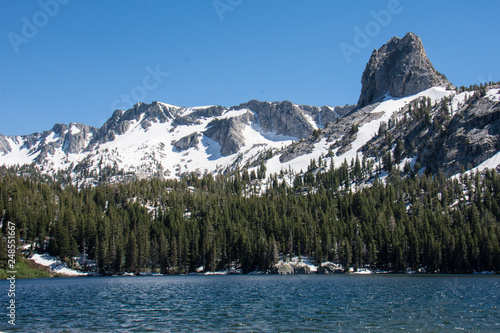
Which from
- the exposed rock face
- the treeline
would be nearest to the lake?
the treeline

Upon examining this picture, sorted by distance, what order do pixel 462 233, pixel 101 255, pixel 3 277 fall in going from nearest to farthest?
pixel 3 277 → pixel 462 233 → pixel 101 255

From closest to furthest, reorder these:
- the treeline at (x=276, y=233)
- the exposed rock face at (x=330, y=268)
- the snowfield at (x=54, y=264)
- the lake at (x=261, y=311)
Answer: the lake at (x=261, y=311) → the snowfield at (x=54, y=264) → the treeline at (x=276, y=233) → the exposed rock face at (x=330, y=268)

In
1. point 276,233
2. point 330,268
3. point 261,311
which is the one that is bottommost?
point 330,268

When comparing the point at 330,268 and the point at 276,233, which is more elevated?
the point at 276,233

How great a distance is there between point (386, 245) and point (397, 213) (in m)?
26.9

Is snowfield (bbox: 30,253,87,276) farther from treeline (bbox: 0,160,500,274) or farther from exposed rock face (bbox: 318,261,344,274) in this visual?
exposed rock face (bbox: 318,261,344,274)

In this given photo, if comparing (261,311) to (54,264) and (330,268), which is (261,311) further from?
(54,264)

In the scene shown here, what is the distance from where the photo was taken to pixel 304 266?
10862 centimetres

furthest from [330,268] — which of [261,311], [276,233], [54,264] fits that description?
[261,311]

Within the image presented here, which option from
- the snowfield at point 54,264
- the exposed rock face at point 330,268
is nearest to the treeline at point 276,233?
the exposed rock face at point 330,268

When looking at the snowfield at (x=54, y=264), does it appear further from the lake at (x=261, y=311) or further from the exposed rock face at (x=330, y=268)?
the exposed rock face at (x=330, y=268)

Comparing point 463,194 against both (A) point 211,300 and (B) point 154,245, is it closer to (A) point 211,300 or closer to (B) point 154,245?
(B) point 154,245

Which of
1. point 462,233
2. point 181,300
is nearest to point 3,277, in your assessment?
point 181,300

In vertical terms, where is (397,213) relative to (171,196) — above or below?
below
